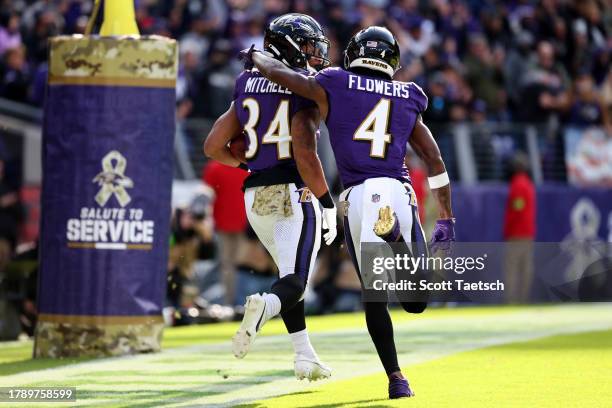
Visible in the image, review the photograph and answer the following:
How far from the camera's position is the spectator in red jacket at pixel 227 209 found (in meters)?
14.5

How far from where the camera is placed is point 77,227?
9.95m

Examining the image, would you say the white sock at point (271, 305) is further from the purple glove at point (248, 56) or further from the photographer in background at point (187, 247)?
the photographer in background at point (187, 247)

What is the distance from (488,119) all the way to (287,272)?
12128mm

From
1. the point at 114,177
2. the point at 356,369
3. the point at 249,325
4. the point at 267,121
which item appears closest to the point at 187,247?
the point at 114,177

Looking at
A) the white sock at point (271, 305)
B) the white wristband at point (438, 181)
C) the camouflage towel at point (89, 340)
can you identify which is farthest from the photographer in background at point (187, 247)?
the white wristband at point (438, 181)

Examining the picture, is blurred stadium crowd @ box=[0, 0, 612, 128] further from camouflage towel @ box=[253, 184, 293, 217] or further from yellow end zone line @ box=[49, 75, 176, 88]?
camouflage towel @ box=[253, 184, 293, 217]

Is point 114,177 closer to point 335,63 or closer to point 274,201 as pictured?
point 274,201

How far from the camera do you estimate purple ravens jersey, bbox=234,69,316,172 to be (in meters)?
7.91

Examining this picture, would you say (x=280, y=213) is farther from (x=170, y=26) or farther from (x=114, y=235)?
(x=170, y=26)

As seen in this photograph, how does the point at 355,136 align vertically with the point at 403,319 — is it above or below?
above

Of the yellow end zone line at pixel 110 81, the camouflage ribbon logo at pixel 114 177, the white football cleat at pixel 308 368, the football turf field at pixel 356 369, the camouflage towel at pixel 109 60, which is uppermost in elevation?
the camouflage towel at pixel 109 60

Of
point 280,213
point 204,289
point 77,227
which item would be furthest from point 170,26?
point 280,213

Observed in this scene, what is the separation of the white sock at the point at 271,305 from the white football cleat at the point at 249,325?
0.12 feet

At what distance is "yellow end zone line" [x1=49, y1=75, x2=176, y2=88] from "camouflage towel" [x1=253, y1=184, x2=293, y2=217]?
2.40 meters
